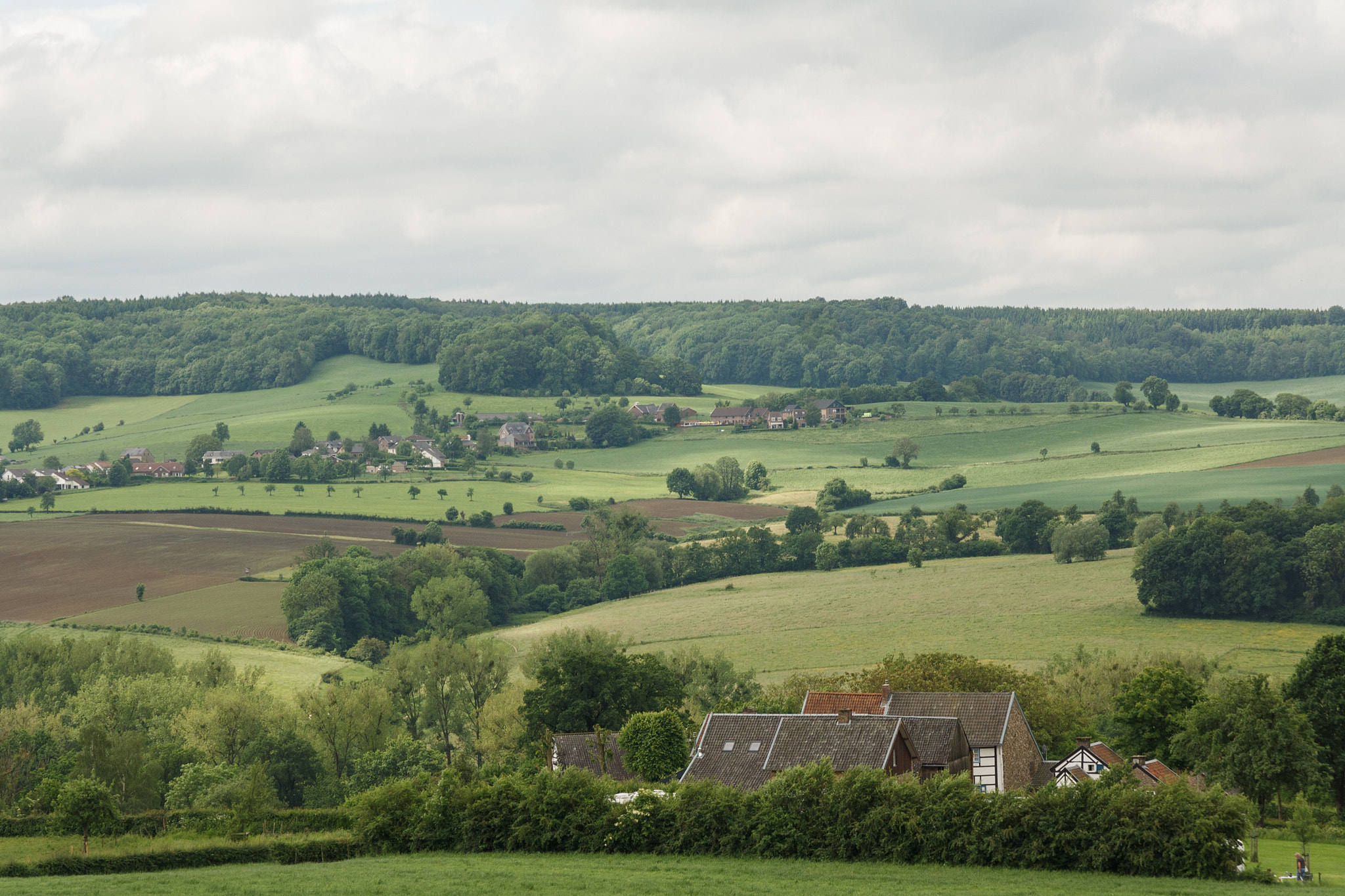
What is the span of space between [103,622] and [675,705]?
53873mm

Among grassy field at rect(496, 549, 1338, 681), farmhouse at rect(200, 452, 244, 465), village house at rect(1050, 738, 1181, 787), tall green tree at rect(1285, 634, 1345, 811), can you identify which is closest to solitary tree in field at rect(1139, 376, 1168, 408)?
grassy field at rect(496, 549, 1338, 681)

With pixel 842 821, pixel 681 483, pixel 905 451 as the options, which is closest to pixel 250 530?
pixel 681 483

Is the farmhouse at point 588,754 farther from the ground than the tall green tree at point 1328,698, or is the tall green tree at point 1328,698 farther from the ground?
the tall green tree at point 1328,698

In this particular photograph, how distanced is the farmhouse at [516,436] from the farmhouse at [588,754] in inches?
4998

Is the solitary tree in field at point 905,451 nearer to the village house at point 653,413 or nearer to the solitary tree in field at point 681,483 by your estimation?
the solitary tree in field at point 681,483

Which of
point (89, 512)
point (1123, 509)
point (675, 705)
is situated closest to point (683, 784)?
point (675, 705)

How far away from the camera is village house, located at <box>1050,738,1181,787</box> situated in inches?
1858

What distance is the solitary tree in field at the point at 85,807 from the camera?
36719mm

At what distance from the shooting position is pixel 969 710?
160ft

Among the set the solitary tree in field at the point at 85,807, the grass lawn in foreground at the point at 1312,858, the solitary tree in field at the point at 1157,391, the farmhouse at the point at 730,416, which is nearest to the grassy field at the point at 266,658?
the solitary tree in field at the point at 85,807

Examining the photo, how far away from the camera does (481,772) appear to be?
5109cm

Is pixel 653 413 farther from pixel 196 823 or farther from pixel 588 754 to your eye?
pixel 196 823

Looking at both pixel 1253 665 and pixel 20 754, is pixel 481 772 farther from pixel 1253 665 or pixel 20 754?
pixel 1253 665

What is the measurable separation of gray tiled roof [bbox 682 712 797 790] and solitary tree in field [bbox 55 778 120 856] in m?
18.3
